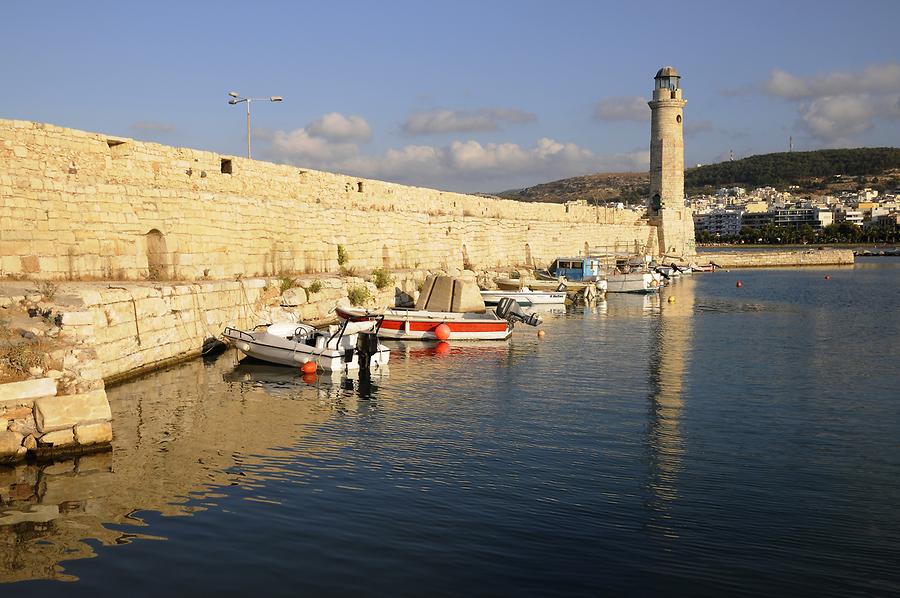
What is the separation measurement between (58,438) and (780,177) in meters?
194

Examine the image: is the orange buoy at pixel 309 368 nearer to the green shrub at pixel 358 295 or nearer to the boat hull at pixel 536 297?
the green shrub at pixel 358 295

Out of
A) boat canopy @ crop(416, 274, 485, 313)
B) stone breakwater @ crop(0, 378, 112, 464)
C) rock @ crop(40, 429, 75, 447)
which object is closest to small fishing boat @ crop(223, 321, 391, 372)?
stone breakwater @ crop(0, 378, 112, 464)

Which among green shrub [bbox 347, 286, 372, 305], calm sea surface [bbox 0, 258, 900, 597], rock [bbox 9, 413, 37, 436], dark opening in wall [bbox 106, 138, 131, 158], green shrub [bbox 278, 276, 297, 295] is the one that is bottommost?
calm sea surface [bbox 0, 258, 900, 597]

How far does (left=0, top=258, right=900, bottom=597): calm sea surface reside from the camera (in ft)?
18.2

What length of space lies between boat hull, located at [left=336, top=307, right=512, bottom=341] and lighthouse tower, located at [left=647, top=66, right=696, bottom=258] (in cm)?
3608

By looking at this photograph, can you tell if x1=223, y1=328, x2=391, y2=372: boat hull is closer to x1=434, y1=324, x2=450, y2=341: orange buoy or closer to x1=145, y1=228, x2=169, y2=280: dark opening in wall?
x1=145, y1=228, x2=169, y2=280: dark opening in wall

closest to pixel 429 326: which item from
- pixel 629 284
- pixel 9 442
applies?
pixel 9 442

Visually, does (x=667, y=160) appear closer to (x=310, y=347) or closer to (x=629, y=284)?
(x=629, y=284)

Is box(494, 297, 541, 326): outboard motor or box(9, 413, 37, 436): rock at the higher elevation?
box(494, 297, 541, 326): outboard motor

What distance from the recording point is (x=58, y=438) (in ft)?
25.2

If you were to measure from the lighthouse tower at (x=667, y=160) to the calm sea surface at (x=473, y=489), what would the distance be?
39031 millimetres

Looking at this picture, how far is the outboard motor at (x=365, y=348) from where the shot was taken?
534 inches

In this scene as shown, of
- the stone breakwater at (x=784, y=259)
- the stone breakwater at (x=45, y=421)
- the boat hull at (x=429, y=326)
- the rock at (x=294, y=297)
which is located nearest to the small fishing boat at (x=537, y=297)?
the boat hull at (x=429, y=326)

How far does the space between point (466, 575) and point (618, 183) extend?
175157 millimetres
